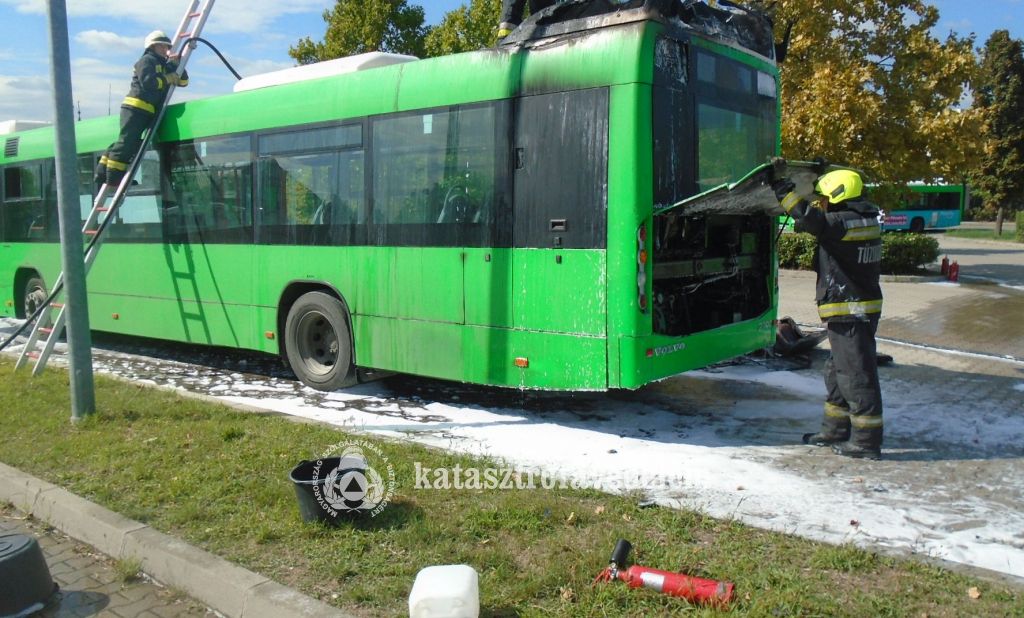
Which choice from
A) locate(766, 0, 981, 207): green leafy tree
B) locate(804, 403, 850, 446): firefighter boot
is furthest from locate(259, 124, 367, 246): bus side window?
locate(766, 0, 981, 207): green leafy tree

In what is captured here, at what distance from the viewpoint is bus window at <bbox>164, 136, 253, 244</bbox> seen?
345 inches

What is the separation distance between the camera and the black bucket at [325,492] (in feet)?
14.5

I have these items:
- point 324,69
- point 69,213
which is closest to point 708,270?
point 324,69

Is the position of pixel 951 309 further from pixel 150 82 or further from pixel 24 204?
pixel 24 204

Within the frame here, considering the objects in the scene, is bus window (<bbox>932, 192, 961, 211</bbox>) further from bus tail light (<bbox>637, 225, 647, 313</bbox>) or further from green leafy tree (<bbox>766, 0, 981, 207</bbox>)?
bus tail light (<bbox>637, 225, 647, 313</bbox>)

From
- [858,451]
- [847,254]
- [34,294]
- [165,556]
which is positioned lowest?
[165,556]

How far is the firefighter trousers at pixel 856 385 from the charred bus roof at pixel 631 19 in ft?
8.67

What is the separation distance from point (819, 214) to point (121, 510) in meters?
5.07

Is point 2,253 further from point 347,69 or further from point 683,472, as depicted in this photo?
point 683,472

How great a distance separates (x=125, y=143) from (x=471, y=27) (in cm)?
1337

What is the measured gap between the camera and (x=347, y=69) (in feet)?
26.2

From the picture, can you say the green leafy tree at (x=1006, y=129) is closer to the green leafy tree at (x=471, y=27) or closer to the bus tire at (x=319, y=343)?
the green leafy tree at (x=471, y=27)

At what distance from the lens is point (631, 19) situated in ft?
19.4

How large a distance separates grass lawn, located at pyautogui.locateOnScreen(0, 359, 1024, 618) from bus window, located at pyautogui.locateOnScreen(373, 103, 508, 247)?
79.5 inches
